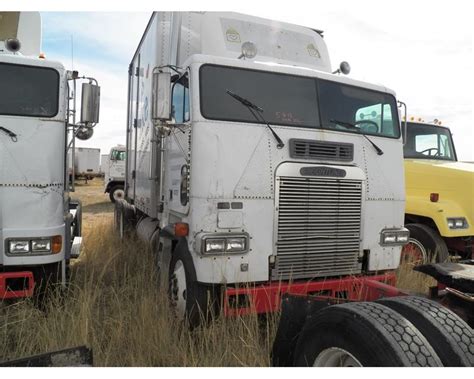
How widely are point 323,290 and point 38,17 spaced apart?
490cm

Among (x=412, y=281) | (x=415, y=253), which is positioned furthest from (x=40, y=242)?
(x=415, y=253)

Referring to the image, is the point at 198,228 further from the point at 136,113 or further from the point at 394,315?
the point at 136,113

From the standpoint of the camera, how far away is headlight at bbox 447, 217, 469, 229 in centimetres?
616

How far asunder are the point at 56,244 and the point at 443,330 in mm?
3509

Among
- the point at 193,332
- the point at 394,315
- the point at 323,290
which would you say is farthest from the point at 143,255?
the point at 394,315

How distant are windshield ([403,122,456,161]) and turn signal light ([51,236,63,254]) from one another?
6007 mm

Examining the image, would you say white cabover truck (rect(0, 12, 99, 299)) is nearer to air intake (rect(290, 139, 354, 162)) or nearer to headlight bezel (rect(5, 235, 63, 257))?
headlight bezel (rect(5, 235, 63, 257))

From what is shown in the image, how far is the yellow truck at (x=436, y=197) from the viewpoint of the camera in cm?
616

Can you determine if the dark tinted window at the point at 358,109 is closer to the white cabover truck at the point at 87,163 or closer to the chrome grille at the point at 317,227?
the chrome grille at the point at 317,227

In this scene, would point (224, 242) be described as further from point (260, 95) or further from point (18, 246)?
point (18, 246)

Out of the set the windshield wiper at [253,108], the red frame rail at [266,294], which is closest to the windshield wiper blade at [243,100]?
the windshield wiper at [253,108]

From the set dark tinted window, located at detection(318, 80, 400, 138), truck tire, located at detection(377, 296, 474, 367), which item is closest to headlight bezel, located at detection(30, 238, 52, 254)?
dark tinted window, located at detection(318, 80, 400, 138)

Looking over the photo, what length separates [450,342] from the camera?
1.90 metres

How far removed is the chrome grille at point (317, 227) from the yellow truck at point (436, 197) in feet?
7.79
